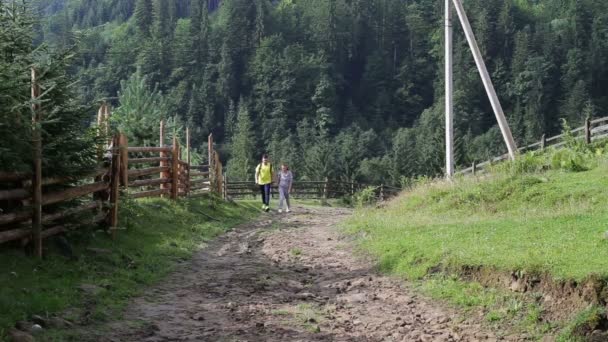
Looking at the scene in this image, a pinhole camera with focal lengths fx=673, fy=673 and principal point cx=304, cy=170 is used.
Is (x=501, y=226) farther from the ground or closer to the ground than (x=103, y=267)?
farther from the ground

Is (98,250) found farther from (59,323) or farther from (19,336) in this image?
(19,336)

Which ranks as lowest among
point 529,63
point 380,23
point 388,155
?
point 388,155

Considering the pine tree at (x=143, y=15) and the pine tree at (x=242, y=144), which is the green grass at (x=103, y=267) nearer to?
the pine tree at (x=242, y=144)

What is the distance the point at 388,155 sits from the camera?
4205 inches

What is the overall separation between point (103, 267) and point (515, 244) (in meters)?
5.43

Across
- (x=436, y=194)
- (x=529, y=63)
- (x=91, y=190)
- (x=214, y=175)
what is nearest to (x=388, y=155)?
(x=529, y=63)

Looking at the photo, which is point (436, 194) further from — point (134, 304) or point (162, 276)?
point (134, 304)

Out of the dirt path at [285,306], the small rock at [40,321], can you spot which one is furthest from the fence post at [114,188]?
the small rock at [40,321]

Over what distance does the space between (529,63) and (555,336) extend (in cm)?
12243

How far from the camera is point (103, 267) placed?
8805mm

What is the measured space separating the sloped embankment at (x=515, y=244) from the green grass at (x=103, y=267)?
3330 millimetres

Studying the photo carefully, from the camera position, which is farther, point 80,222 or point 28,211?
point 80,222

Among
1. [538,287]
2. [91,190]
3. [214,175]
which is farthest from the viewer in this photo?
[214,175]

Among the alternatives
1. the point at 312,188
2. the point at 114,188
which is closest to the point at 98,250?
the point at 114,188
